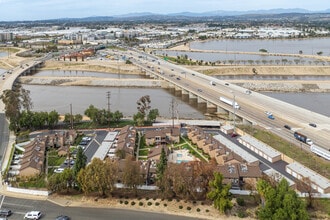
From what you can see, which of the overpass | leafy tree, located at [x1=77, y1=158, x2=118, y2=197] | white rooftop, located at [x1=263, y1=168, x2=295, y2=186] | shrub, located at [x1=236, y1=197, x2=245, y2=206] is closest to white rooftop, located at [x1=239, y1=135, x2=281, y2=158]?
white rooftop, located at [x1=263, y1=168, x2=295, y2=186]

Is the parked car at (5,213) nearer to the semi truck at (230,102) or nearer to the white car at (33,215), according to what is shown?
Answer: the white car at (33,215)

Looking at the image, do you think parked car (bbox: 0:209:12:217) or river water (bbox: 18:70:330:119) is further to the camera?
river water (bbox: 18:70:330:119)

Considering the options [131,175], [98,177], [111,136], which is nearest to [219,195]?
[131,175]

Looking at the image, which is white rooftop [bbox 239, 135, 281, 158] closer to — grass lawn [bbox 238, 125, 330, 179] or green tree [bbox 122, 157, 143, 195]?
grass lawn [bbox 238, 125, 330, 179]

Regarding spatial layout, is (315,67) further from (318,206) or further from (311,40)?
(311,40)

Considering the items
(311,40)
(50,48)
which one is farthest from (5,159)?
(311,40)

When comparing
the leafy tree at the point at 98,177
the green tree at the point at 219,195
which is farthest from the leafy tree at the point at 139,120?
the green tree at the point at 219,195

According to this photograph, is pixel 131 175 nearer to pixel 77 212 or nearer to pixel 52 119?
pixel 77 212
